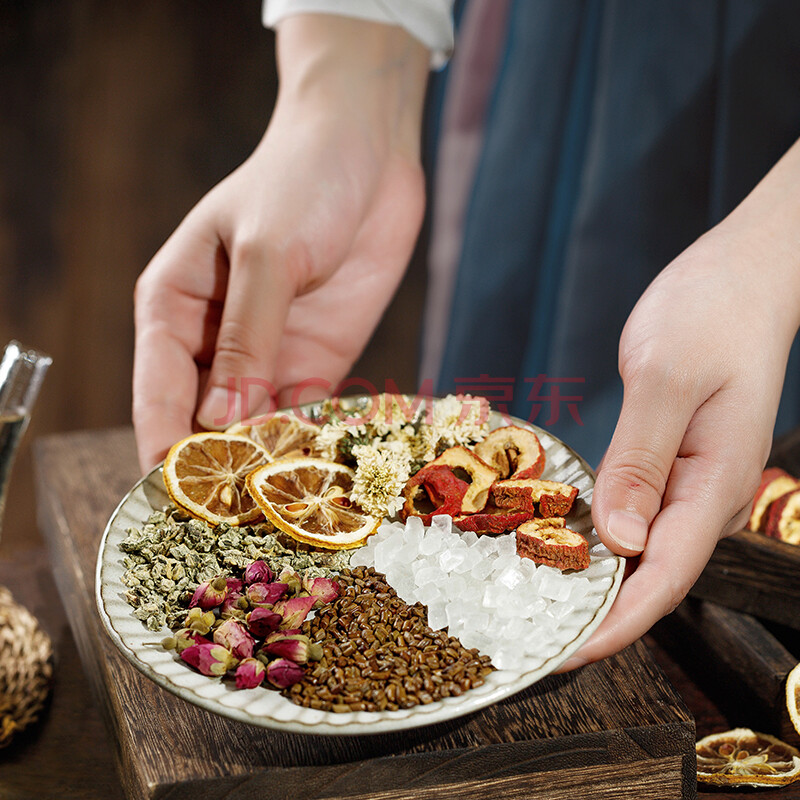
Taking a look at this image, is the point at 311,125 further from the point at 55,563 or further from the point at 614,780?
the point at 614,780

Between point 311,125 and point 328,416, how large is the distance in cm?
49

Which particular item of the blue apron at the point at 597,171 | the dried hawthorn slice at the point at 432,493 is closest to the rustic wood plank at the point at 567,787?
the dried hawthorn slice at the point at 432,493

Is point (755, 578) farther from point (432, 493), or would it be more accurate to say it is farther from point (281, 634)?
point (281, 634)

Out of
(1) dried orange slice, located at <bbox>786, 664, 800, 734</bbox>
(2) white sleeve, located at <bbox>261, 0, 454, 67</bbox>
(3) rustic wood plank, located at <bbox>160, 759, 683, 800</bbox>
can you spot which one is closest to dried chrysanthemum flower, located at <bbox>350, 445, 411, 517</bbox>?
(3) rustic wood plank, located at <bbox>160, 759, 683, 800</bbox>

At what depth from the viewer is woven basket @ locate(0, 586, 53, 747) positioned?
69cm

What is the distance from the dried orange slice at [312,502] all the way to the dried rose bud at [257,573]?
0.05m

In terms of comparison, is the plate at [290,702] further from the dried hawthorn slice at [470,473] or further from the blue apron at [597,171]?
the blue apron at [597,171]

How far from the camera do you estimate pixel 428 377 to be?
1.69 m

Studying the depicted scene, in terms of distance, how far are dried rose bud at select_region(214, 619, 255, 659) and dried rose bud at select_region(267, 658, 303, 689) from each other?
0.07 ft

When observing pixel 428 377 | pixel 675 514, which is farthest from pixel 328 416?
pixel 428 377

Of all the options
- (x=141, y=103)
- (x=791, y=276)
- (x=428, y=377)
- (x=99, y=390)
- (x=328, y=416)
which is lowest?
(x=99, y=390)

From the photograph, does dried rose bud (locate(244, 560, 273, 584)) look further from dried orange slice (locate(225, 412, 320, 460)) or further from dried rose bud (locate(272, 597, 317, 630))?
dried orange slice (locate(225, 412, 320, 460))

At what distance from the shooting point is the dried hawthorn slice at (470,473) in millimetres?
715

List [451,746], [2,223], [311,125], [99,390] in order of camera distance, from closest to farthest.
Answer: [451,746], [311,125], [2,223], [99,390]
